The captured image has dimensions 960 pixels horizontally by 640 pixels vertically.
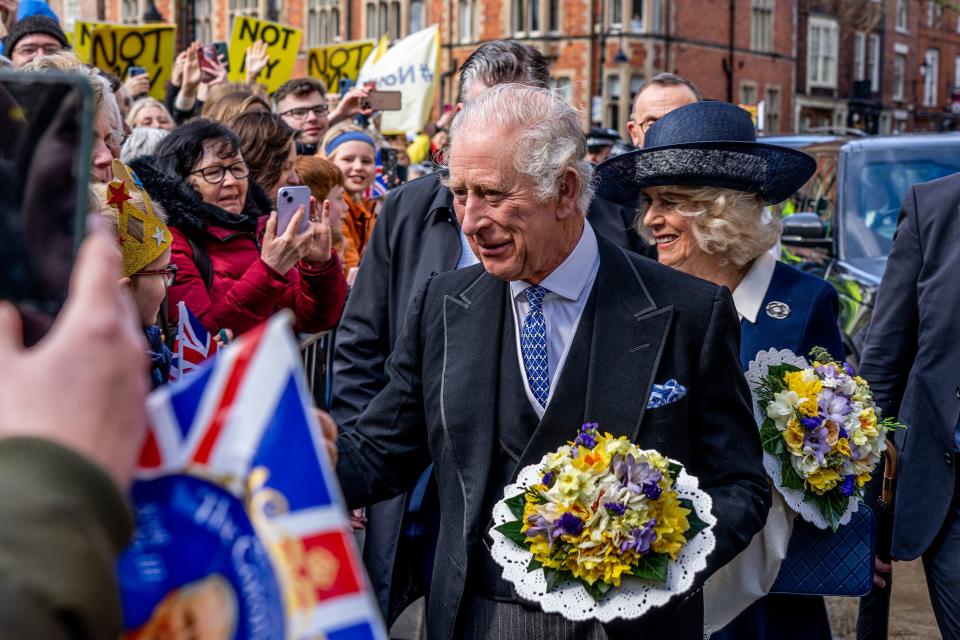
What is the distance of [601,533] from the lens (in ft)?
8.21

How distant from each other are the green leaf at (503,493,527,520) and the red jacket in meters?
1.90

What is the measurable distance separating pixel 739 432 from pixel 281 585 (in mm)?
1915

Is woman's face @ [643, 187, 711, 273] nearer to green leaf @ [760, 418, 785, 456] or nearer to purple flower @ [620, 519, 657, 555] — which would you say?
green leaf @ [760, 418, 785, 456]

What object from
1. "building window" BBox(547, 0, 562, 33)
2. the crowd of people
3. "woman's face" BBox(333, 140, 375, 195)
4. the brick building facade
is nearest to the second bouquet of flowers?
the crowd of people

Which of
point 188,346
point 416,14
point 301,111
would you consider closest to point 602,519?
point 188,346

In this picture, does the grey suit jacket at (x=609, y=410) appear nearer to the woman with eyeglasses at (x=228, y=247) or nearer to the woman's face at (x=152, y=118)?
the woman with eyeglasses at (x=228, y=247)

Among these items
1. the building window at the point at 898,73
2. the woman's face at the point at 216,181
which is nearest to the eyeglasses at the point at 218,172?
the woman's face at the point at 216,181

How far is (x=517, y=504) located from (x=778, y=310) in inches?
66.1

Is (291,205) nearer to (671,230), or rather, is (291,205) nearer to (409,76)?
(671,230)

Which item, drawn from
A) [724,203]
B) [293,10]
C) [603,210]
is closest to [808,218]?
[603,210]

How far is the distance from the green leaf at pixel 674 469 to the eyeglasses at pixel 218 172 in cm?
287

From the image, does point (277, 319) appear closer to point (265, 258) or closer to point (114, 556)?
point (114, 556)

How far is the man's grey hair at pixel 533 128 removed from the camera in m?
3.06

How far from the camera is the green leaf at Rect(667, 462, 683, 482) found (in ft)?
8.76
